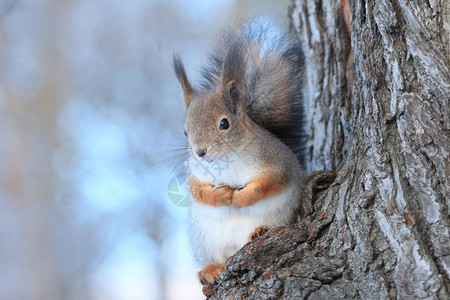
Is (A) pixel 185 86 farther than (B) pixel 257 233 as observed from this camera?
Yes

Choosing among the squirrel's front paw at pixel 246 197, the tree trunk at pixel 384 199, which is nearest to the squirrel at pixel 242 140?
the squirrel's front paw at pixel 246 197

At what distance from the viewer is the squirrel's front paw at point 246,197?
154 cm

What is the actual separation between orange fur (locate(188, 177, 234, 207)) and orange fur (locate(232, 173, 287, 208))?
27mm

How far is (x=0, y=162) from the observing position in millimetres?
3365

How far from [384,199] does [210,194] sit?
567 mm

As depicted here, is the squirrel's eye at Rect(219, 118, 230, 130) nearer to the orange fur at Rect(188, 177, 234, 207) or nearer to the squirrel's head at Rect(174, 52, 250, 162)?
the squirrel's head at Rect(174, 52, 250, 162)

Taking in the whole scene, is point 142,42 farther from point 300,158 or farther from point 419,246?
point 419,246

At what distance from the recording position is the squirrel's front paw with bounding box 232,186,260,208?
5.05 ft

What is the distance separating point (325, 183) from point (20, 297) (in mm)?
2351

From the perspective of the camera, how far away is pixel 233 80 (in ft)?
5.73

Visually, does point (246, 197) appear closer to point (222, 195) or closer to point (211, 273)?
point (222, 195)

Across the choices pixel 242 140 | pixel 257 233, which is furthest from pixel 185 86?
pixel 257 233

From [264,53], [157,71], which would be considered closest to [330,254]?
[264,53]

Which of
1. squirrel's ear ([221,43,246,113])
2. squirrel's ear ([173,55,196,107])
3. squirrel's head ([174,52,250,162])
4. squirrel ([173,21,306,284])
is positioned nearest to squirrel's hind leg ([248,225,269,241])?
squirrel ([173,21,306,284])
